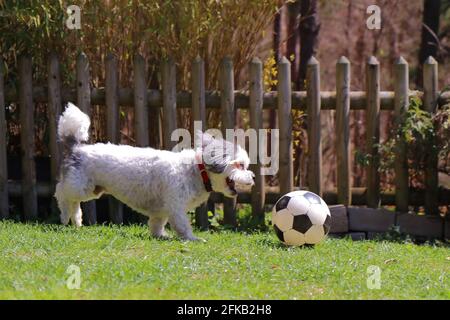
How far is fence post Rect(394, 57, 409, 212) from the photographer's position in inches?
363

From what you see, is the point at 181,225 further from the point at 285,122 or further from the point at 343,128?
the point at 343,128

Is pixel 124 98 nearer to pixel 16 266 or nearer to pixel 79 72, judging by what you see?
pixel 79 72

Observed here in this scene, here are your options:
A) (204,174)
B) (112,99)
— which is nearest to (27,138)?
(112,99)

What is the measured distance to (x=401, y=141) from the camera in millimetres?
9203

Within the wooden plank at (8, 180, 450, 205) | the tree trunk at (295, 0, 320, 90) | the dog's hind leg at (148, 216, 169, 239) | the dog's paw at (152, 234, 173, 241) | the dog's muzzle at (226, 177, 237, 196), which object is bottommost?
the dog's paw at (152, 234, 173, 241)

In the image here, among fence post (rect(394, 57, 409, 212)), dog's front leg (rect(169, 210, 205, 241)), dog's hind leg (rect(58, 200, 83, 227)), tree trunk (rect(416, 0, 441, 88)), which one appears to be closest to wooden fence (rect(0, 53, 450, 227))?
fence post (rect(394, 57, 409, 212))

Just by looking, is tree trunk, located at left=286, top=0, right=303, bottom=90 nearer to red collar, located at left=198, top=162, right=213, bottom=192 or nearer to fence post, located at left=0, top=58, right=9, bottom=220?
fence post, located at left=0, top=58, right=9, bottom=220

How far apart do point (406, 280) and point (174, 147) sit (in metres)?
3.61

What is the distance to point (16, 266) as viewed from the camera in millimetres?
6324

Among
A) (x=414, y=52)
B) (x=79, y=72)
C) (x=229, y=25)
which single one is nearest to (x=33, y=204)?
(x=79, y=72)

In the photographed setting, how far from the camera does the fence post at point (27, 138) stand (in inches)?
→ 373

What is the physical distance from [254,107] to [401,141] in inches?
63.5

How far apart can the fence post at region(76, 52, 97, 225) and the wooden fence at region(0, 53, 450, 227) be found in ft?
0.04

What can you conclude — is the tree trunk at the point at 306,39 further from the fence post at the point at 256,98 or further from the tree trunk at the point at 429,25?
the fence post at the point at 256,98
